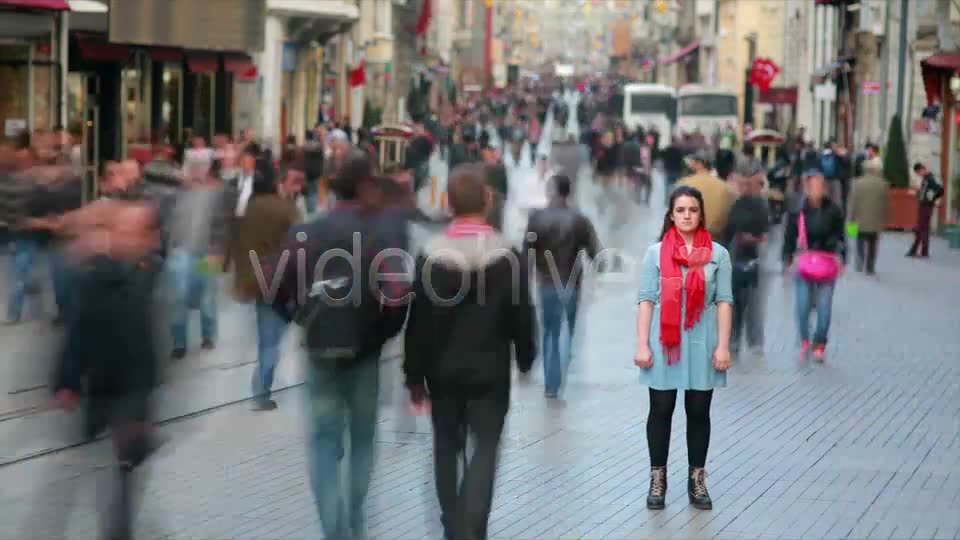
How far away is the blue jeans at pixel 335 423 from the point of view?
785cm

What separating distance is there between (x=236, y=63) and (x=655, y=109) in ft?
101

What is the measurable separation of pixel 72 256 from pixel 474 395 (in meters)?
1.80

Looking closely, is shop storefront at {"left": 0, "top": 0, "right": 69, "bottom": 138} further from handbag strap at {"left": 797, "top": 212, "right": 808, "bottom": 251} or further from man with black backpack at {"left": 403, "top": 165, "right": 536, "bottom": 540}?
man with black backpack at {"left": 403, "top": 165, "right": 536, "bottom": 540}

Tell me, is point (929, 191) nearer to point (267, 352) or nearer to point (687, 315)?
point (267, 352)

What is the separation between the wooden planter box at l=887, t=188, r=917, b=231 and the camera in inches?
1396

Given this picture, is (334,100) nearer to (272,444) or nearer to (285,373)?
(285,373)

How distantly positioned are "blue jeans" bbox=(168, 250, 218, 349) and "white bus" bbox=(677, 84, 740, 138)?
50.1 m

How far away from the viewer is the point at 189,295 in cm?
1577

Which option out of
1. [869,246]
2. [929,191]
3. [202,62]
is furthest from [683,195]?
[202,62]

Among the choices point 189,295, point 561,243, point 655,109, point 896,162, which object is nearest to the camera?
point 561,243

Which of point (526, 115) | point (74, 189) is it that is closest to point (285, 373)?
point (74, 189)

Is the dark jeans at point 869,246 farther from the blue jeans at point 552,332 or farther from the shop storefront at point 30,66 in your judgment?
the blue jeans at point 552,332

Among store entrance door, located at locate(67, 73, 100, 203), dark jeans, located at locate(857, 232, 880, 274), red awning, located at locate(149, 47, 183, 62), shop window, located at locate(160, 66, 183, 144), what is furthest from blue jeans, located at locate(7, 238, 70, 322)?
shop window, located at locate(160, 66, 183, 144)

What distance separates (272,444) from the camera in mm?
11297
